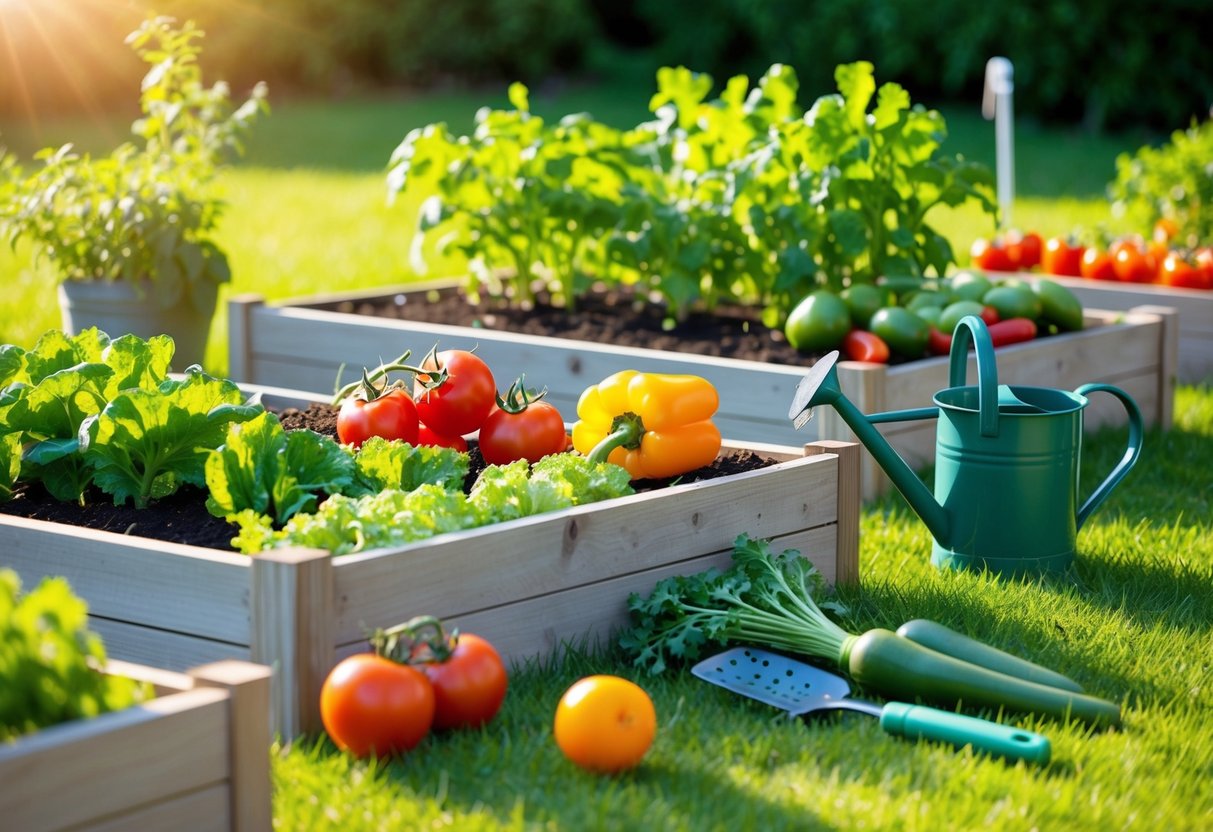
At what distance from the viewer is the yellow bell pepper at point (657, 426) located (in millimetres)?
3891

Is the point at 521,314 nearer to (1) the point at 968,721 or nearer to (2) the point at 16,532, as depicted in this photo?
(2) the point at 16,532

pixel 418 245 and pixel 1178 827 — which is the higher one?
pixel 418 245

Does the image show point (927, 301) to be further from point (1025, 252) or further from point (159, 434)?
point (159, 434)

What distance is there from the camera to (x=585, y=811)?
2695mm

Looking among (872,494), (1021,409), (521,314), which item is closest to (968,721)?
(1021,409)

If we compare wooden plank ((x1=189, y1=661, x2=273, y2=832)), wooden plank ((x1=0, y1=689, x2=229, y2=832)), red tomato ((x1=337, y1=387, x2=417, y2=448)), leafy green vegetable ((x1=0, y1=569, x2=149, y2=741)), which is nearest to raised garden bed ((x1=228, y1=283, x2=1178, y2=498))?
red tomato ((x1=337, y1=387, x2=417, y2=448))

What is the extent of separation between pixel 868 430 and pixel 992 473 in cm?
33

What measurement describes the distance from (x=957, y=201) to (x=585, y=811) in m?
3.57

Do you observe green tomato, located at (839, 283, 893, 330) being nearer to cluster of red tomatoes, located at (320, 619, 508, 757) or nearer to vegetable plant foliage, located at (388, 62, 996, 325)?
vegetable plant foliage, located at (388, 62, 996, 325)

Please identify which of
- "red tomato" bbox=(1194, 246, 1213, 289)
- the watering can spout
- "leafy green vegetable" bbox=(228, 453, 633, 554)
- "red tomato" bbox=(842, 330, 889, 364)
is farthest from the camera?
"red tomato" bbox=(1194, 246, 1213, 289)

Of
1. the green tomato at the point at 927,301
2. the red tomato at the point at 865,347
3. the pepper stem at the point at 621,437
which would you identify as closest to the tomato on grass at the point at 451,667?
the pepper stem at the point at 621,437

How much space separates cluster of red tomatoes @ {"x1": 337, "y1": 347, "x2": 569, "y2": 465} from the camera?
3.99 meters

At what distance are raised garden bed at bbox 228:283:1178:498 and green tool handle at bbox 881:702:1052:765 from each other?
5.90ft

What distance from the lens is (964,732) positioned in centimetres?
299
